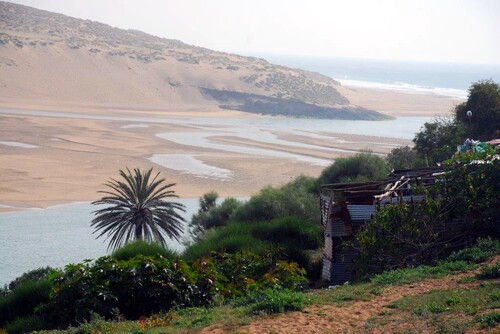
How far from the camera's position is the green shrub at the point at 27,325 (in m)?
10.8

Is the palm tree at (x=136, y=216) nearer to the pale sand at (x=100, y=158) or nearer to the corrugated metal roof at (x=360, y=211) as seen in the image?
the corrugated metal roof at (x=360, y=211)

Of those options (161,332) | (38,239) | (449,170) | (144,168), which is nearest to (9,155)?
(144,168)

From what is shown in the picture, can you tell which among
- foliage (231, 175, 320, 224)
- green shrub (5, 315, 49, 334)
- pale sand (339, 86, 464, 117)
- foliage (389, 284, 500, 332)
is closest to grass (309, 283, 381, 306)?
foliage (389, 284, 500, 332)

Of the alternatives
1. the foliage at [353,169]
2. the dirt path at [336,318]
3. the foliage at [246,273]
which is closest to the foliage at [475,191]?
the dirt path at [336,318]

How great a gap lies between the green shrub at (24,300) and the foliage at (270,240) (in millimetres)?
2929

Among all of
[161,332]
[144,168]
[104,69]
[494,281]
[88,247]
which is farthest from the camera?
[104,69]

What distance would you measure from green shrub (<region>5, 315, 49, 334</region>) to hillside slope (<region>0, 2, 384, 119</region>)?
6364 centimetres

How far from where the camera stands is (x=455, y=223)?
42.3ft

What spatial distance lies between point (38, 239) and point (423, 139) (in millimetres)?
13893

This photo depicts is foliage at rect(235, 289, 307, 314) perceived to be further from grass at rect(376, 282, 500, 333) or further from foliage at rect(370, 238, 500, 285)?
foliage at rect(370, 238, 500, 285)

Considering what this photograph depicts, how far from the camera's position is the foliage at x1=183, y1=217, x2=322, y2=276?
47.1 feet

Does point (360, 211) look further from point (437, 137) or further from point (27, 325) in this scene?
point (437, 137)

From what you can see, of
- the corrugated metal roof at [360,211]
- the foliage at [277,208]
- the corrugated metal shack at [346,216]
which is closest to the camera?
the corrugated metal shack at [346,216]

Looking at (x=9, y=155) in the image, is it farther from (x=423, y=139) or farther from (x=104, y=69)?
(x=104, y=69)
